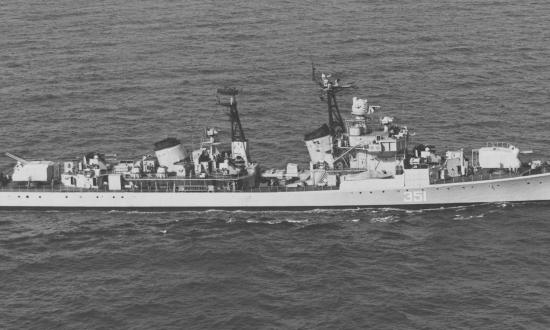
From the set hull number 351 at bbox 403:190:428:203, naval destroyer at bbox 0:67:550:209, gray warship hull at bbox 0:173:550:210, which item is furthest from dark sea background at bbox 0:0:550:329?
naval destroyer at bbox 0:67:550:209

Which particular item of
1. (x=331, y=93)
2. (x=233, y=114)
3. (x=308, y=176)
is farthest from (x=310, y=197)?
(x=233, y=114)

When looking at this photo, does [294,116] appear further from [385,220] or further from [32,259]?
[32,259]

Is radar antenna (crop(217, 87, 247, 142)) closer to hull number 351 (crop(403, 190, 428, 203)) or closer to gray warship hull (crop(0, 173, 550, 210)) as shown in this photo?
gray warship hull (crop(0, 173, 550, 210))

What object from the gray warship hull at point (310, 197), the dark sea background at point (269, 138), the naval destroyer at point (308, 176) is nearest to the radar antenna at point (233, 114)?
the naval destroyer at point (308, 176)

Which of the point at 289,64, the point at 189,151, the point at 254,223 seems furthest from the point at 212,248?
the point at 289,64

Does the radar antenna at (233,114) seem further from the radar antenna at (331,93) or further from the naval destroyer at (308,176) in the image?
the radar antenna at (331,93)

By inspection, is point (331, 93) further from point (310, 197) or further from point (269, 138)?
point (269, 138)

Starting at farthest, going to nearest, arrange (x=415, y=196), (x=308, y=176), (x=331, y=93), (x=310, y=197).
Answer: (x=308, y=176) < (x=331, y=93) < (x=310, y=197) < (x=415, y=196)
